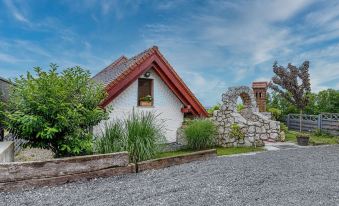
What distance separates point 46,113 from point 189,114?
7418mm

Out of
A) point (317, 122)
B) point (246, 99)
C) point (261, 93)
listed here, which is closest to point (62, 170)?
point (246, 99)

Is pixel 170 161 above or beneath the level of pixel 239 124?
beneath

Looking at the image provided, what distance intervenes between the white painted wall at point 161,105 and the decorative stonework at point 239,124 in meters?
1.89

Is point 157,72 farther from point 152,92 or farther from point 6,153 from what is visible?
point 6,153

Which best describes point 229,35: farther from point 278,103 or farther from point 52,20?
point 278,103

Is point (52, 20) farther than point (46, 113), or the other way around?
point (52, 20)

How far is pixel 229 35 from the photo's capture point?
1213cm

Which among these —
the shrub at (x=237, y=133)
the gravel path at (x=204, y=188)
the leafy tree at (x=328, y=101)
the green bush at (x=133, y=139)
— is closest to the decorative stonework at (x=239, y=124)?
the shrub at (x=237, y=133)

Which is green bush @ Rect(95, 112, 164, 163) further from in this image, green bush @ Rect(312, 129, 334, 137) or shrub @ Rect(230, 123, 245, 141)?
green bush @ Rect(312, 129, 334, 137)

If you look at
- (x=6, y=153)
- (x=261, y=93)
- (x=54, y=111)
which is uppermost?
(x=261, y=93)

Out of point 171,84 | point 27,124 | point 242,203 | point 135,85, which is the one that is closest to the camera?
point 242,203

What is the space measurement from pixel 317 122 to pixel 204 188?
561 inches

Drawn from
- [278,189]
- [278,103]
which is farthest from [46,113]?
[278,103]

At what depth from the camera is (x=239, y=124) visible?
12117mm
